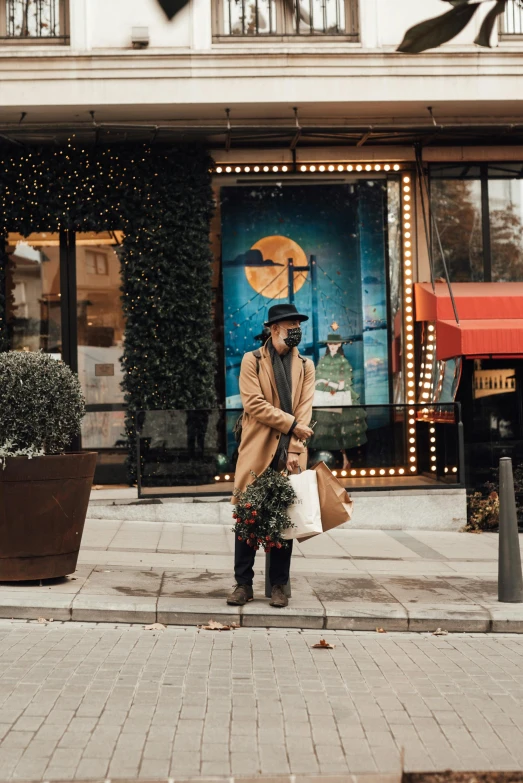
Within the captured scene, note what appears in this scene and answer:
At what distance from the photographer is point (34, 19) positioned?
12.9 m

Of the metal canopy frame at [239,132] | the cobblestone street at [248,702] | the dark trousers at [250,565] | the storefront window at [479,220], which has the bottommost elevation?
the cobblestone street at [248,702]

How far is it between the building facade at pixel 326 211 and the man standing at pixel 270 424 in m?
4.83

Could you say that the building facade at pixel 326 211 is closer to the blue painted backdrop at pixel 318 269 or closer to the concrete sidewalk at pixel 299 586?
the blue painted backdrop at pixel 318 269

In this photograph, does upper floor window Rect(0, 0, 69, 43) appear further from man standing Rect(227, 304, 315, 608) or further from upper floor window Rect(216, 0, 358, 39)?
man standing Rect(227, 304, 315, 608)

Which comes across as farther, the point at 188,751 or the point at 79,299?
the point at 79,299

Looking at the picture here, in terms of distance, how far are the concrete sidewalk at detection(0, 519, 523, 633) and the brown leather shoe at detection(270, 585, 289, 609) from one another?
0.23 ft

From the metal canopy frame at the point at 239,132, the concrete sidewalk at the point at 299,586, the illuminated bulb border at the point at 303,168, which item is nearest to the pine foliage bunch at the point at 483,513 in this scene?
the concrete sidewalk at the point at 299,586

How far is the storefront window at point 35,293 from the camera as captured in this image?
13633 millimetres

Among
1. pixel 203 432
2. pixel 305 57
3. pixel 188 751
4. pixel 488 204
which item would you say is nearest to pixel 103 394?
pixel 203 432

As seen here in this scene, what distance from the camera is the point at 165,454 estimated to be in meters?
11.9

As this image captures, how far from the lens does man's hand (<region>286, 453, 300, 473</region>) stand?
275 inches

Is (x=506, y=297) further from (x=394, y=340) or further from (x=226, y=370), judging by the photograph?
(x=226, y=370)

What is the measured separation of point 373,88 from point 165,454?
211 inches

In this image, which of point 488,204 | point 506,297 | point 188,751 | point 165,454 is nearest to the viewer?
point 188,751
